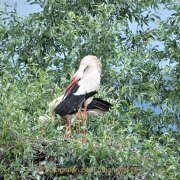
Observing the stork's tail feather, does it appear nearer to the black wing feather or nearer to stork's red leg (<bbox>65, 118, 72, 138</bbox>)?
the black wing feather

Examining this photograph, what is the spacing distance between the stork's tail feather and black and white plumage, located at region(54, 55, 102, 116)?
112 millimetres

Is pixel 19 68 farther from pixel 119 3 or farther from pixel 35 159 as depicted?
pixel 35 159

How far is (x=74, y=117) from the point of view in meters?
9.00

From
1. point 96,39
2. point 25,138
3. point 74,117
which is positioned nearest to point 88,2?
point 96,39

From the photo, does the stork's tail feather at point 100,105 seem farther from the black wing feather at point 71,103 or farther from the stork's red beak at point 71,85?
the stork's red beak at point 71,85

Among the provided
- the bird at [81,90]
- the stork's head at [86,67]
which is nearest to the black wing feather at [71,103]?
the bird at [81,90]

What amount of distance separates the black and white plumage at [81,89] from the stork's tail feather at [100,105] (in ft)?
0.37

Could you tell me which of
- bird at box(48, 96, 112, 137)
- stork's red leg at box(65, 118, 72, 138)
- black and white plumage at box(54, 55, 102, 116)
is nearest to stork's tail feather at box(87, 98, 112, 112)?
bird at box(48, 96, 112, 137)

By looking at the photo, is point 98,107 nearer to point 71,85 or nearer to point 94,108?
point 94,108

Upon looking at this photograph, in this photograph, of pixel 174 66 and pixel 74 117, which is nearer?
pixel 74 117

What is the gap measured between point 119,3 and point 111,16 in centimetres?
39

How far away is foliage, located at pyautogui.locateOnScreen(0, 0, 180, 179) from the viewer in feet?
26.7

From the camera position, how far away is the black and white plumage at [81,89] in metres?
9.05

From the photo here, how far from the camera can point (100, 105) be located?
9383mm
